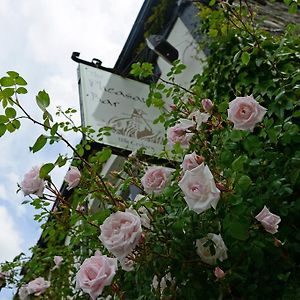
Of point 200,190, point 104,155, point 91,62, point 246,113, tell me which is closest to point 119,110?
point 91,62

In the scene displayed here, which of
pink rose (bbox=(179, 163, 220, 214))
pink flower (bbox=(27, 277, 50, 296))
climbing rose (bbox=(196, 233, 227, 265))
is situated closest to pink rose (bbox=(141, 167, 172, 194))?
climbing rose (bbox=(196, 233, 227, 265))

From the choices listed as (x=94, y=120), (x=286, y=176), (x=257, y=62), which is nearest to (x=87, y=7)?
(x=94, y=120)

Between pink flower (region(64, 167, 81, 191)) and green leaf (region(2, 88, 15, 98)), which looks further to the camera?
pink flower (region(64, 167, 81, 191))

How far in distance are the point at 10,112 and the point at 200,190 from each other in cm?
67

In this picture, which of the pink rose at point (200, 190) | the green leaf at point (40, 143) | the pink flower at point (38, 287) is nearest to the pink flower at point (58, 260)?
the pink flower at point (38, 287)

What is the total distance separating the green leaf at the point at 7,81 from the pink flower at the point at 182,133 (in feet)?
1.74

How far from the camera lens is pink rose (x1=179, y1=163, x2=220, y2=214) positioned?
3.88 feet

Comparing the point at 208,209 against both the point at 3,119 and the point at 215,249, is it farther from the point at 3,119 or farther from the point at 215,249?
the point at 3,119

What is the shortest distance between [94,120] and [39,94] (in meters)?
1.73

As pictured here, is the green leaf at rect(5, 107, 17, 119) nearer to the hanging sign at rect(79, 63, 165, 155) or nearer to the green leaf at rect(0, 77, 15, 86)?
the green leaf at rect(0, 77, 15, 86)

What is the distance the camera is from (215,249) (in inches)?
53.3

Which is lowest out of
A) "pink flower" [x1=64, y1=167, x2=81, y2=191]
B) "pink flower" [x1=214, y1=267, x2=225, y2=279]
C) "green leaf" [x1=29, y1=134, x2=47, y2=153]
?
"pink flower" [x1=214, y1=267, x2=225, y2=279]

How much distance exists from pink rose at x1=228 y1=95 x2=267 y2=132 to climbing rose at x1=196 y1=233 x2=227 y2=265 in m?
0.31

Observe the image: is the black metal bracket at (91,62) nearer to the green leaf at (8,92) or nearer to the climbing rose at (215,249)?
the green leaf at (8,92)
